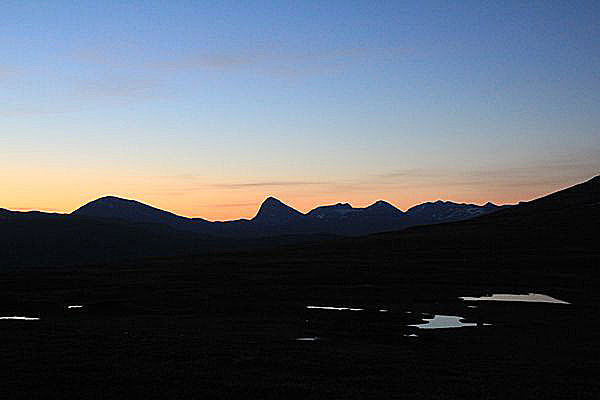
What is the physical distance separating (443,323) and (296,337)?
13.6 meters

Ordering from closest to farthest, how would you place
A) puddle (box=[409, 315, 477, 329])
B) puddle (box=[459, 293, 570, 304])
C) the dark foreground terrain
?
1. the dark foreground terrain
2. puddle (box=[409, 315, 477, 329])
3. puddle (box=[459, 293, 570, 304])

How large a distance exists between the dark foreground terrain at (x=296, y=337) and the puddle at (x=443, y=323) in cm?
122

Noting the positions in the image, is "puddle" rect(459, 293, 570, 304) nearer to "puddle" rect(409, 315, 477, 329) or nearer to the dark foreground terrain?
the dark foreground terrain

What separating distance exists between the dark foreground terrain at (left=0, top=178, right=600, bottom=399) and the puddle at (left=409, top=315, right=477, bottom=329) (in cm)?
122

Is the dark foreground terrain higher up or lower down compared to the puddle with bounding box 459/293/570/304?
higher up

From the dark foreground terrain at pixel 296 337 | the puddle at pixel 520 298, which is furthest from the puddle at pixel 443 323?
the puddle at pixel 520 298

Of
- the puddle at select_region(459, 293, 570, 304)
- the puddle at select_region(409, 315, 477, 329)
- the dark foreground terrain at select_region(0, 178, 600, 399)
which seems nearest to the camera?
the dark foreground terrain at select_region(0, 178, 600, 399)

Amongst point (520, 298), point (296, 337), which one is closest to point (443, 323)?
point (296, 337)

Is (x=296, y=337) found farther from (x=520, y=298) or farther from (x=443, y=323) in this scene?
(x=520, y=298)

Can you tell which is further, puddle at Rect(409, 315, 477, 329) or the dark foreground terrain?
puddle at Rect(409, 315, 477, 329)

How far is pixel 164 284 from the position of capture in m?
85.4

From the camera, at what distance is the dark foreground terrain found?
27.8 m

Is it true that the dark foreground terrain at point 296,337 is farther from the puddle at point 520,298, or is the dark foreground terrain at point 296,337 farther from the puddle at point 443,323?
the puddle at point 520,298

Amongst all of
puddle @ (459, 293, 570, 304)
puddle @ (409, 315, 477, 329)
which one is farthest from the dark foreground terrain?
puddle @ (459, 293, 570, 304)
